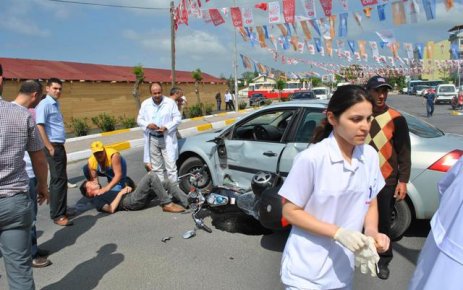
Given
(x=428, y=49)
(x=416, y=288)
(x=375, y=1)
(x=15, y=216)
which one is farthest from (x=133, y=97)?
(x=416, y=288)

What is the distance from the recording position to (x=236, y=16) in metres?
16.2

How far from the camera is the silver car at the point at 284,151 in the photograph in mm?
4172

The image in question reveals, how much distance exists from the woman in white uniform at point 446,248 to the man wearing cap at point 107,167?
4.85 metres

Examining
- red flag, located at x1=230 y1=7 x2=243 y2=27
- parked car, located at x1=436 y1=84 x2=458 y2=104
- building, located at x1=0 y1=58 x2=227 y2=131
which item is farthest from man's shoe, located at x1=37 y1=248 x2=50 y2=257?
parked car, located at x1=436 y1=84 x2=458 y2=104

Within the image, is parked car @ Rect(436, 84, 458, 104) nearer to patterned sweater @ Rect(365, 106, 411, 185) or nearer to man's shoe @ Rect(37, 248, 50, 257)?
patterned sweater @ Rect(365, 106, 411, 185)

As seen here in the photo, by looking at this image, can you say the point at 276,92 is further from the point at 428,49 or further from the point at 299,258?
the point at 299,258

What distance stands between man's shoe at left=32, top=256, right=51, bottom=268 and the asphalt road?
0.18 feet

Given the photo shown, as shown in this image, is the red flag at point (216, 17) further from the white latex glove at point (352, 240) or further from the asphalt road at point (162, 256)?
the white latex glove at point (352, 240)

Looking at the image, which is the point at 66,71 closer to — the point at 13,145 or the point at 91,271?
the point at 91,271

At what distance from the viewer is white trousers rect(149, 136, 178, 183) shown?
20.3ft

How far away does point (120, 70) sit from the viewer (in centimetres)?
2708

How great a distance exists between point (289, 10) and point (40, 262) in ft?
41.2

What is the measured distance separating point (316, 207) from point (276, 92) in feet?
157

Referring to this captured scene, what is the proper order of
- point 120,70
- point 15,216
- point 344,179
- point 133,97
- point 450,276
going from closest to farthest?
1. point 450,276
2. point 344,179
3. point 15,216
4. point 133,97
5. point 120,70
